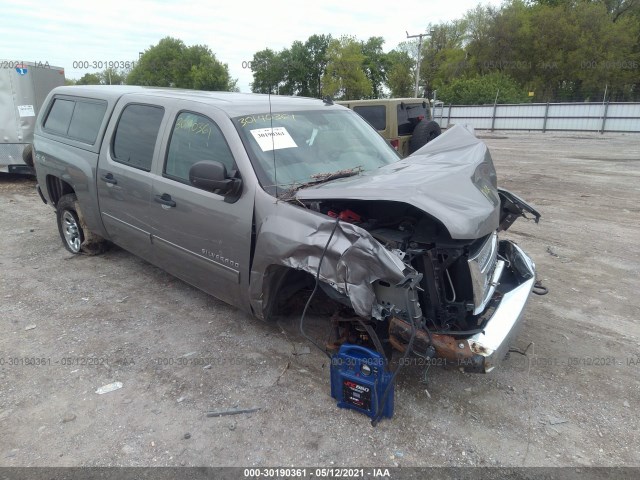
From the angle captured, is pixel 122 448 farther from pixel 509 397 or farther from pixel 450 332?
pixel 509 397

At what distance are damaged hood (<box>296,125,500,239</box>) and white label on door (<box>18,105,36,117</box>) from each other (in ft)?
32.1

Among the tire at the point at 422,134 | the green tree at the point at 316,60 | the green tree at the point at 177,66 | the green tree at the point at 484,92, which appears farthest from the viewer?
the green tree at the point at 316,60

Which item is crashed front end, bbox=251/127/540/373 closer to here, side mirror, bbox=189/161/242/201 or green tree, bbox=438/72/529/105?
side mirror, bbox=189/161/242/201

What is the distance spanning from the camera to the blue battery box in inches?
107

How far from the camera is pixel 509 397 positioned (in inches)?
120

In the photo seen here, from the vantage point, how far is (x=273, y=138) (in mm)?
3537

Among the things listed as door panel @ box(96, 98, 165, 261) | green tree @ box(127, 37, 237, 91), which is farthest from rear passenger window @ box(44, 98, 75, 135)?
green tree @ box(127, 37, 237, 91)

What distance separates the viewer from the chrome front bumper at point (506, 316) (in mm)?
2527

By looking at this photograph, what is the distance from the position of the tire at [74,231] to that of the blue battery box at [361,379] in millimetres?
3757

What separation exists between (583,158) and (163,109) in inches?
607

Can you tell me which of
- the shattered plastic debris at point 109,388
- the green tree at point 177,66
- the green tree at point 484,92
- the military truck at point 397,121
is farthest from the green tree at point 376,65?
the shattered plastic debris at point 109,388

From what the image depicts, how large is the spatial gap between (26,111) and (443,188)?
10.6 meters

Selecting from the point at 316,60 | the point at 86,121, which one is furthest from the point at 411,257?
the point at 316,60

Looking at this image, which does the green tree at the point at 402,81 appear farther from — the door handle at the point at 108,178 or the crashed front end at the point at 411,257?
the crashed front end at the point at 411,257
